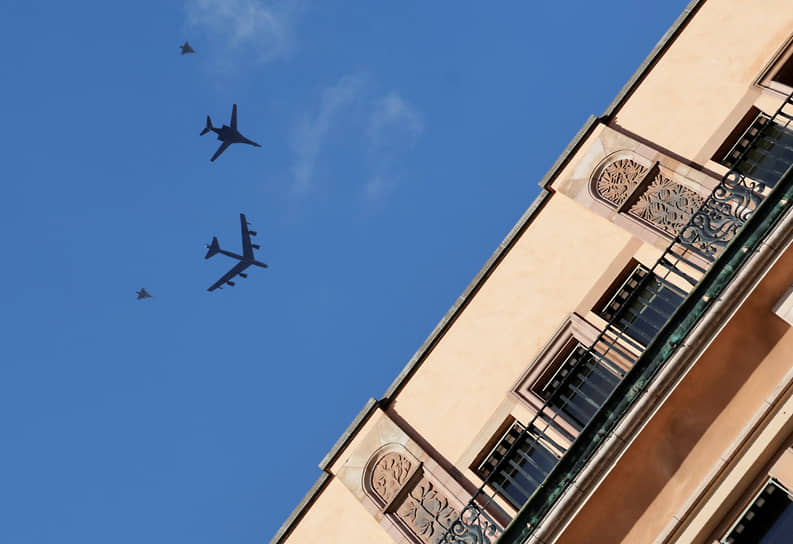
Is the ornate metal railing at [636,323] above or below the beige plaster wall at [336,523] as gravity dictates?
above

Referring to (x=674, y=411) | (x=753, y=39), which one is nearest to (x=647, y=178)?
(x=753, y=39)

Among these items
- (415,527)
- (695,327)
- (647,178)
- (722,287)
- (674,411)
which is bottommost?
(415,527)

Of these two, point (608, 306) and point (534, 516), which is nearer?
point (534, 516)

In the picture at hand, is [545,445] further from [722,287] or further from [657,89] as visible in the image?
[657,89]

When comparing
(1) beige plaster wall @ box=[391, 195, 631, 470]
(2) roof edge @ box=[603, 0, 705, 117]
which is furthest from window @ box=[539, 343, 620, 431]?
(2) roof edge @ box=[603, 0, 705, 117]

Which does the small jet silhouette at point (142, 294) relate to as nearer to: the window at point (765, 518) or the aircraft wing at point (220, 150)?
the aircraft wing at point (220, 150)

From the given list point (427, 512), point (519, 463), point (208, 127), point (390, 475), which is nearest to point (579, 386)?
point (519, 463)

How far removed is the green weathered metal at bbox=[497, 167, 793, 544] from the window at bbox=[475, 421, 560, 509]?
2.83 m

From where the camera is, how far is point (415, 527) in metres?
14.7

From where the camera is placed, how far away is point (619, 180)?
1623 centimetres

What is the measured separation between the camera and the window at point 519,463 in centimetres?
1402

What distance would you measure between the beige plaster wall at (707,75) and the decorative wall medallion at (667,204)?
869mm

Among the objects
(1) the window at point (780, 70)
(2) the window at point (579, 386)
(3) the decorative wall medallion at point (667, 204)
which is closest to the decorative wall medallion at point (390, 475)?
(2) the window at point (579, 386)

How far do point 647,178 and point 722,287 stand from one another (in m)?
5.75
